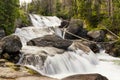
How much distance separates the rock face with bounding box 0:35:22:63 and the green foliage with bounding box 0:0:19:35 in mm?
7110

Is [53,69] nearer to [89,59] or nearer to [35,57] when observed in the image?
[35,57]

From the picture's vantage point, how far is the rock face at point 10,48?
16.7 metres

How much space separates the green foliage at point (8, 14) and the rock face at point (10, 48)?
23.3ft

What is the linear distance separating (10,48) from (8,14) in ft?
27.7

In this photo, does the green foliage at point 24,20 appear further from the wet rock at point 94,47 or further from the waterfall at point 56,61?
the waterfall at point 56,61

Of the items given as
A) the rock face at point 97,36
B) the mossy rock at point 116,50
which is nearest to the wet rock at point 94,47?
the mossy rock at point 116,50

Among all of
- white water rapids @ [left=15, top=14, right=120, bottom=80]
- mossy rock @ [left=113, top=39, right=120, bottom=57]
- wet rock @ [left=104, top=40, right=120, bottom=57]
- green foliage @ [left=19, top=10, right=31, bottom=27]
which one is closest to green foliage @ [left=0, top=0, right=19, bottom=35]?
white water rapids @ [left=15, top=14, right=120, bottom=80]

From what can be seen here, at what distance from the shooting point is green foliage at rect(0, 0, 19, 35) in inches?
939

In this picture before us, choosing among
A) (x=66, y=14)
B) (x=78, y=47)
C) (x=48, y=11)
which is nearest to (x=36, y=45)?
(x=78, y=47)

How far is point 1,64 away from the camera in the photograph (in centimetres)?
1472

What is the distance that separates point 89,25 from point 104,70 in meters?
16.8

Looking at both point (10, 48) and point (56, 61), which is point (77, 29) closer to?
point (56, 61)

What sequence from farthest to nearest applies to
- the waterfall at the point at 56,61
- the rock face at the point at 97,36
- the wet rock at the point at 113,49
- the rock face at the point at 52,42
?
the rock face at the point at 97,36
the wet rock at the point at 113,49
the rock face at the point at 52,42
the waterfall at the point at 56,61

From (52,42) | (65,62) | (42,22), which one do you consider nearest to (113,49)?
(52,42)
